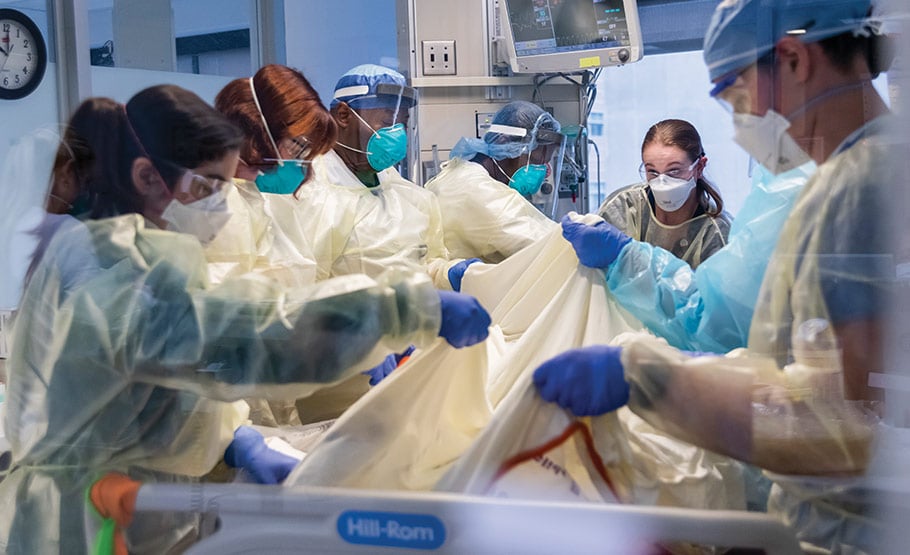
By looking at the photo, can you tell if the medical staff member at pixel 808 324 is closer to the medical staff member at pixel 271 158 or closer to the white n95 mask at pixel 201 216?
the white n95 mask at pixel 201 216

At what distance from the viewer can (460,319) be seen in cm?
125

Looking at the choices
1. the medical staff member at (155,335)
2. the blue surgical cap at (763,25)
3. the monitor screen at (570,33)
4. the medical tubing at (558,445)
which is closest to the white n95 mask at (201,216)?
the medical staff member at (155,335)

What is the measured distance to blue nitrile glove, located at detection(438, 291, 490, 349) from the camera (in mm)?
1253

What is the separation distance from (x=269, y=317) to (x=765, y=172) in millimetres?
830

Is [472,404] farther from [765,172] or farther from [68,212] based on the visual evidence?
[68,212]

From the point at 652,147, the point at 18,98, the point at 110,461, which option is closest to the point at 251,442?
the point at 110,461

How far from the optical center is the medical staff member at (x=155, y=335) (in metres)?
1.22

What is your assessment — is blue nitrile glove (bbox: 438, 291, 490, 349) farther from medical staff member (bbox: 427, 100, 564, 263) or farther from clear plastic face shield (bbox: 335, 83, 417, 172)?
medical staff member (bbox: 427, 100, 564, 263)

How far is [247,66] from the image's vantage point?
1.98 m

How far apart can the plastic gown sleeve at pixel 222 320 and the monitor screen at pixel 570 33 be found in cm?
221

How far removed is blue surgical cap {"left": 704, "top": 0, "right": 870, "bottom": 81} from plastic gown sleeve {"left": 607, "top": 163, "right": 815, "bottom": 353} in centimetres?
18

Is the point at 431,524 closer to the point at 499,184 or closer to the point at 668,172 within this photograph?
the point at 668,172

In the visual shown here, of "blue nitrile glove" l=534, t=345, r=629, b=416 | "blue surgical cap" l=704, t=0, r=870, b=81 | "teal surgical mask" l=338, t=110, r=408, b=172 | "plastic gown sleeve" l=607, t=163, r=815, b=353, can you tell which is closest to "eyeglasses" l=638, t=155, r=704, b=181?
"plastic gown sleeve" l=607, t=163, r=815, b=353

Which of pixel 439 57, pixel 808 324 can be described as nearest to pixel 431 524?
pixel 808 324
